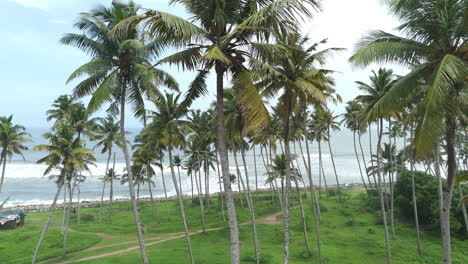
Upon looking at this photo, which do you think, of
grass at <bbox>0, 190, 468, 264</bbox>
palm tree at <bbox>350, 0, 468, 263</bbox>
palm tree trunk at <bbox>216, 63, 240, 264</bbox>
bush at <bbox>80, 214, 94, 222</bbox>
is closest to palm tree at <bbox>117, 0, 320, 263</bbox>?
palm tree trunk at <bbox>216, 63, 240, 264</bbox>

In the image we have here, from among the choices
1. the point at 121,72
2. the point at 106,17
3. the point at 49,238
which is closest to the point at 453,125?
the point at 121,72

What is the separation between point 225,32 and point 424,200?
1201 inches

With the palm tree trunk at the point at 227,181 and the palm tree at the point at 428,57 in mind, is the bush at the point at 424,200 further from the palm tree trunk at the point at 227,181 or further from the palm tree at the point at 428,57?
the palm tree trunk at the point at 227,181

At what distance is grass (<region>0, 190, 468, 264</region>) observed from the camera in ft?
72.9

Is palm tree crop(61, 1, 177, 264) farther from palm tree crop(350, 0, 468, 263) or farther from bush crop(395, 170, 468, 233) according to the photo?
bush crop(395, 170, 468, 233)

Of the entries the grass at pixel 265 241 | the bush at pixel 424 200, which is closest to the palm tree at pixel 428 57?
the grass at pixel 265 241

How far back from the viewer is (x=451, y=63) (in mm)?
6500

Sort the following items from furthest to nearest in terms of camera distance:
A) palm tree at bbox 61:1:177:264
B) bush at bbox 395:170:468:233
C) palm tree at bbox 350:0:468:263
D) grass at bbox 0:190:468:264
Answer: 1. bush at bbox 395:170:468:233
2. grass at bbox 0:190:468:264
3. palm tree at bbox 61:1:177:264
4. palm tree at bbox 350:0:468:263

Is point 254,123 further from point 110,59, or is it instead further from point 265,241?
point 265,241

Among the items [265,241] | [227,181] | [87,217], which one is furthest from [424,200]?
[87,217]

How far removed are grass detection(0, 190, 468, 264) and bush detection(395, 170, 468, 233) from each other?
1342 mm

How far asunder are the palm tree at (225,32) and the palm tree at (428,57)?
8.58 ft

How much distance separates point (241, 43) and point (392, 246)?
2438 cm

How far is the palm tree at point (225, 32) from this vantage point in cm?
702
